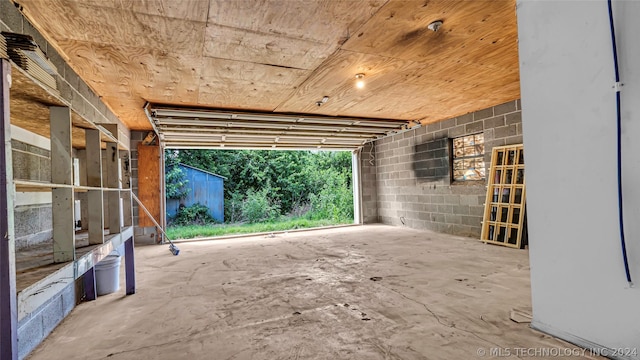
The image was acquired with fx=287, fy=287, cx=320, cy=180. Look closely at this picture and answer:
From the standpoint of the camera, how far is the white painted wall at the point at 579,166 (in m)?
1.58

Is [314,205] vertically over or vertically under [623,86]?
under

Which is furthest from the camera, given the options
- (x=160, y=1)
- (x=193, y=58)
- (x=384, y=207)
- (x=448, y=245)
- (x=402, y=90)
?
(x=384, y=207)

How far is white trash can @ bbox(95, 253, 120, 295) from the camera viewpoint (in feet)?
10.1

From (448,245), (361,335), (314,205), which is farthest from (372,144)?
(361,335)

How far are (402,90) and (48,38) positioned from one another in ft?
13.0

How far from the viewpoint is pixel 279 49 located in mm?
2814

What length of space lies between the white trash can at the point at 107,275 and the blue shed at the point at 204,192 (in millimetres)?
8583

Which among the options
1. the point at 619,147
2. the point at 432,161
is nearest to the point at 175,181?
the point at 432,161

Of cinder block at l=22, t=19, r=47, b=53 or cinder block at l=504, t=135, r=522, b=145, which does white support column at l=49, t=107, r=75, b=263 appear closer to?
cinder block at l=22, t=19, r=47, b=53

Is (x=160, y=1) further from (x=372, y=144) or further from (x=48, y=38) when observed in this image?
(x=372, y=144)

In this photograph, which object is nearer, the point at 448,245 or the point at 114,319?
the point at 114,319

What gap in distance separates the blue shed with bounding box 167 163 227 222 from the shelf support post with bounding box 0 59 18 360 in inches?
431

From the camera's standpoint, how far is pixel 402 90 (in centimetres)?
423

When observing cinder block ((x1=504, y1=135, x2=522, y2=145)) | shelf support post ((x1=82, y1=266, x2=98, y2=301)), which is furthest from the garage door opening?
shelf support post ((x1=82, y1=266, x2=98, y2=301))
